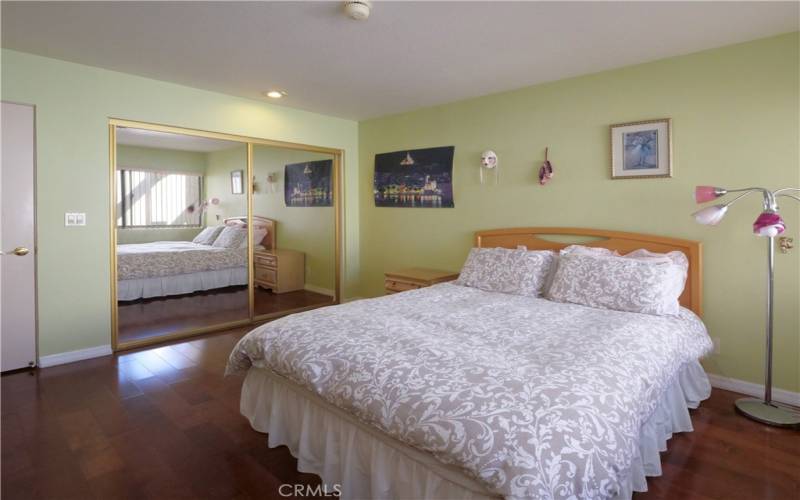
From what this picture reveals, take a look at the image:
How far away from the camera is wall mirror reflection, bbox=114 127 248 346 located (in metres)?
3.79

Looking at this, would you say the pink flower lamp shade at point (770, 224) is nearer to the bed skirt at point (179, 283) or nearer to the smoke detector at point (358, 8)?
the smoke detector at point (358, 8)

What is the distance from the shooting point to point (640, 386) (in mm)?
1738

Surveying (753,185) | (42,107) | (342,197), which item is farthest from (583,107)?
(42,107)

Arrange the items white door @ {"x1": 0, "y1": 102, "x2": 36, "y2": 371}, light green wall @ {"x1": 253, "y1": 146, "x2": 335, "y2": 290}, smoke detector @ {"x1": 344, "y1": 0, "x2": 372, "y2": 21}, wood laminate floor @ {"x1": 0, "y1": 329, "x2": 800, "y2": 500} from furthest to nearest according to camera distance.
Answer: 1. light green wall @ {"x1": 253, "y1": 146, "x2": 335, "y2": 290}
2. white door @ {"x1": 0, "y1": 102, "x2": 36, "y2": 371}
3. smoke detector @ {"x1": 344, "y1": 0, "x2": 372, "y2": 21}
4. wood laminate floor @ {"x1": 0, "y1": 329, "x2": 800, "y2": 500}

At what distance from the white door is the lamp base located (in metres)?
4.78

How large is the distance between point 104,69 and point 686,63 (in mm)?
4290

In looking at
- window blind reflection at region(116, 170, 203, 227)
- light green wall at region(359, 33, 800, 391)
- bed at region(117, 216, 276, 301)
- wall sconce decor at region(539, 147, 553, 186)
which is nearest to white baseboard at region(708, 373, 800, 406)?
light green wall at region(359, 33, 800, 391)

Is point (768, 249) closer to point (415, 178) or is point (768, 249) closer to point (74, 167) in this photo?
point (415, 178)

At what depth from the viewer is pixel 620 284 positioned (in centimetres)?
277

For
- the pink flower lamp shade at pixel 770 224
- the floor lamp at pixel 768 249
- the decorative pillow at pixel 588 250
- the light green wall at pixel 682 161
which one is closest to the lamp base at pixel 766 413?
the floor lamp at pixel 768 249

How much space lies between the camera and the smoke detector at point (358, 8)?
2353mm

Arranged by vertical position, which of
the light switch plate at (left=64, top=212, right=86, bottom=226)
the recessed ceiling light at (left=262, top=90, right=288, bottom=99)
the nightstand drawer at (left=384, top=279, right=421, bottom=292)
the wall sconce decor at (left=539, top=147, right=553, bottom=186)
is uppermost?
the recessed ceiling light at (left=262, top=90, right=288, bottom=99)

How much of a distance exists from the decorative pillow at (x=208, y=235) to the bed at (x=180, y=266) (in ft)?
0.13

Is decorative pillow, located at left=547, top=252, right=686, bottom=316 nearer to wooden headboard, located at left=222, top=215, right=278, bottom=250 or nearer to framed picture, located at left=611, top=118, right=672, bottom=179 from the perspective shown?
framed picture, located at left=611, top=118, right=672, bottom=179
